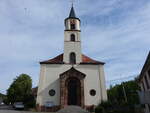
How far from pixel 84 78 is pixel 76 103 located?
4258 mm

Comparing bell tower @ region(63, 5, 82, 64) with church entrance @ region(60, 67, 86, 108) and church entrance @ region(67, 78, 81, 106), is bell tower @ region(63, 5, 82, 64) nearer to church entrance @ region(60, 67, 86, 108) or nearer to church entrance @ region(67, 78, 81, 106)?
church entrance @ region(60, 67, 86, 108)

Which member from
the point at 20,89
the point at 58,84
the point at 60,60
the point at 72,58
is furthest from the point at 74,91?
the point at 20,89

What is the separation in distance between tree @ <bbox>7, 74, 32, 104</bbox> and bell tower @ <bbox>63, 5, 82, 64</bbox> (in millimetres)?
19394

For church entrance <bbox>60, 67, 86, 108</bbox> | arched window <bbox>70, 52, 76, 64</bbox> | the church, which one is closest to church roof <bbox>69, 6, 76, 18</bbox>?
the church

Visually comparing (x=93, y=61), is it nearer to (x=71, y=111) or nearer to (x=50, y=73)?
(x=50, y=73)

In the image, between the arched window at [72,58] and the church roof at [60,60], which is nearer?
the church roof at [60,60]

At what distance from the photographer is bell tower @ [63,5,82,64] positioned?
3009cm

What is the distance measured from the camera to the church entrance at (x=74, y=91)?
26875 millimetres

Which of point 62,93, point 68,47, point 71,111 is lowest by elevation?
point 71,111

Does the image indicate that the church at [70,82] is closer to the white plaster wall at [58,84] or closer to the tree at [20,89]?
the white plaster wall at [58,84]

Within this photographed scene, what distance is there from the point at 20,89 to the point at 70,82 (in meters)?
21.6

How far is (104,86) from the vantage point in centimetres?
2802

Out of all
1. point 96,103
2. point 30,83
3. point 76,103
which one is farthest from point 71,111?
point 30,83

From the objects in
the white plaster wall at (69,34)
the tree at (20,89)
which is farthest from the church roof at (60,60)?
the tree at (20,89)
